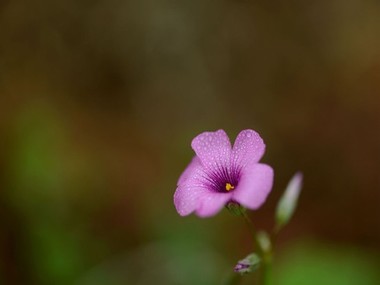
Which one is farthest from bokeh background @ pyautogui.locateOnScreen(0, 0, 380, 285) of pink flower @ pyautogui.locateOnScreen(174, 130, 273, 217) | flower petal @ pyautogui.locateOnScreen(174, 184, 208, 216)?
flower petal @ pyautogui.locateOnScreen(174, 184, 208, 216)

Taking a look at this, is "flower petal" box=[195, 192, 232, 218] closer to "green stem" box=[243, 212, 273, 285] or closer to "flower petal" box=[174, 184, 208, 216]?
"flower petal" box=[174, 184, 208, 216]

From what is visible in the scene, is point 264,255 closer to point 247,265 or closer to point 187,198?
point 247,265

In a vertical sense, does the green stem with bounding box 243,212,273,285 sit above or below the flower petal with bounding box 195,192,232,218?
below

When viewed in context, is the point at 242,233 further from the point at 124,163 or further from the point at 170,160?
the point at 124,163

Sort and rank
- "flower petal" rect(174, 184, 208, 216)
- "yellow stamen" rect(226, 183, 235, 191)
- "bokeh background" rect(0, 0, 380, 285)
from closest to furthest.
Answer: "flower petal" rect(174, 184, 208, 216) → "yellow stamen" rect(226, 183, 235, 191) → "bokeh background" rect(0, 0, 380, 285)

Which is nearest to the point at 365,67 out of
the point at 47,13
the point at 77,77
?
the point at 77,77

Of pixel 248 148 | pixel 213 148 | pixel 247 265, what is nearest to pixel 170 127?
pixel 213 148

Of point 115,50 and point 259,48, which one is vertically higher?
point 115,50
